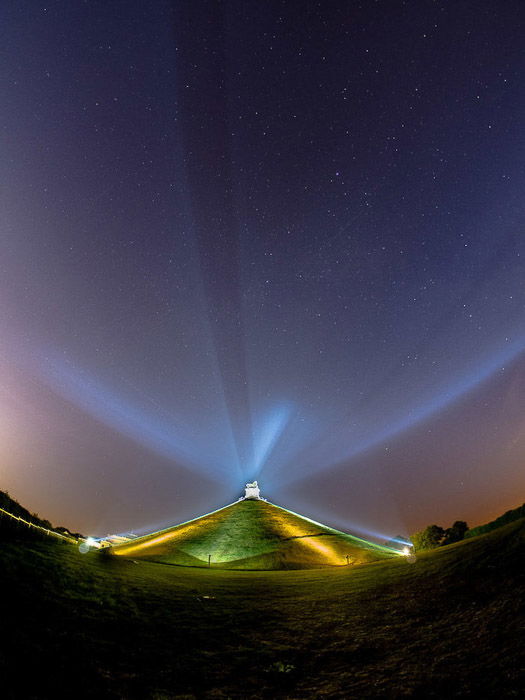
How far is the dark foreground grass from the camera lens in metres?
14.7

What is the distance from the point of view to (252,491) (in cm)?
14975

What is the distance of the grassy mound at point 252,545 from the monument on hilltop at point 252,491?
105ft

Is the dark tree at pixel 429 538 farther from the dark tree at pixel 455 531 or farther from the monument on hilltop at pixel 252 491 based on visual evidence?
the monument on hilltop at pixel 252 491

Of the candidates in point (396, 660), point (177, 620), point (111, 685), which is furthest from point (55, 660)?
point (396, 660)

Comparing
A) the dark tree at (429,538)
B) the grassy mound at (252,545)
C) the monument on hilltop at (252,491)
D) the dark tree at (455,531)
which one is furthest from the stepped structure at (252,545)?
the monument on hilltop at (252,491)

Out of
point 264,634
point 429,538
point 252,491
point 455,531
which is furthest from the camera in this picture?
point 252,491

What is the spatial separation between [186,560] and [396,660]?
201 feet

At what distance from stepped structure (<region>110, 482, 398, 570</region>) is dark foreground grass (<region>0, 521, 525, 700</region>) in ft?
136

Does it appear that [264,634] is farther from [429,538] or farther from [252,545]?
[429,538]

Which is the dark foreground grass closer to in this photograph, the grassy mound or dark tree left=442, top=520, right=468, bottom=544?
the grassy mound

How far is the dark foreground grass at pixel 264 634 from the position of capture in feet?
48.2

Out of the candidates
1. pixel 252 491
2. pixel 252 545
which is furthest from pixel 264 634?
pixel 252 491

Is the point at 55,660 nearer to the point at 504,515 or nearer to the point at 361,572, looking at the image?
the point at 361,572

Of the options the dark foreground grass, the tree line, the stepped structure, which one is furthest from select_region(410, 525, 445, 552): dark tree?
the dark foreground grass
